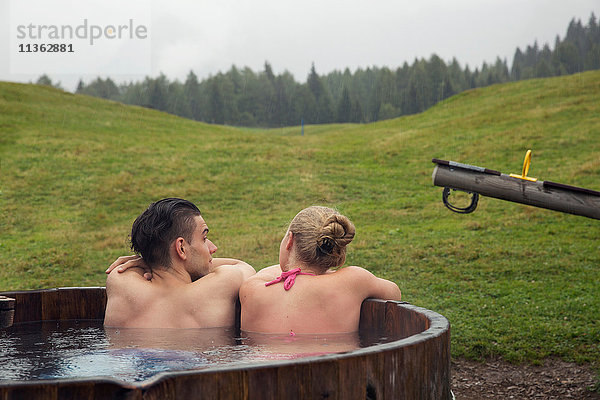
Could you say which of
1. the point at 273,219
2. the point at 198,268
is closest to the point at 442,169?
the point at 198,268

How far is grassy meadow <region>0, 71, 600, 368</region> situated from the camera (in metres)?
8.85

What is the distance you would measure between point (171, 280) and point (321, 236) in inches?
34.3

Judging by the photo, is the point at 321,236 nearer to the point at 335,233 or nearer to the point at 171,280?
the point at 335,233

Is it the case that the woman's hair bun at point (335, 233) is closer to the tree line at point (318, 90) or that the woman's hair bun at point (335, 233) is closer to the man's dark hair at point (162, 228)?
the man's dark hair at point (162, 228)

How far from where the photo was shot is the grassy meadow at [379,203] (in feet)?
29.0

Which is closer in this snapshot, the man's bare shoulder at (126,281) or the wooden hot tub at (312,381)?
the wooden hot tub at (312,381)

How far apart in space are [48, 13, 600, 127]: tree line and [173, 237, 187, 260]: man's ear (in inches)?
2338

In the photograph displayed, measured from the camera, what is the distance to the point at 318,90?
72562 millimetres

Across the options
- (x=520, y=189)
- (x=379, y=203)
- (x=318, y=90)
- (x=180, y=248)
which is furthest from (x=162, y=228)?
(x=318, y=90)

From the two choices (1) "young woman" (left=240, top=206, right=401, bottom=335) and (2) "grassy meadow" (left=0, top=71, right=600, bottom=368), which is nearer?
(1) "young woman" (left=240, top=206, right=401, bottom=335)

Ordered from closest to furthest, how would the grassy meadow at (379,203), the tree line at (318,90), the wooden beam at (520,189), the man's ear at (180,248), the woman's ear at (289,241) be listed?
the woman's ear at (289,241) → the man's ear at (180,248) → the wooden beam at (520,189) → the grassy meadow at (379,203) → the tree line at (318,90)

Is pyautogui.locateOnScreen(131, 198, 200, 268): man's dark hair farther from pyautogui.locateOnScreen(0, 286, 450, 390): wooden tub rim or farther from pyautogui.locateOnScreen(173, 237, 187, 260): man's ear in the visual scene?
pyautogui.locateOnScreen(0, 286, 450, 390): wooden tub rim

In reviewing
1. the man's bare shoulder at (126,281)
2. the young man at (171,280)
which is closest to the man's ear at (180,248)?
the young man at (171,280)

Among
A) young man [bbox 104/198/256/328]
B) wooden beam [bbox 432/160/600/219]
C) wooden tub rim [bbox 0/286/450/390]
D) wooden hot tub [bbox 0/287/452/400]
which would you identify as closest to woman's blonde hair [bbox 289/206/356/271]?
young man [bbox 104/198/256/328]
